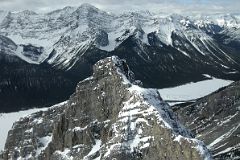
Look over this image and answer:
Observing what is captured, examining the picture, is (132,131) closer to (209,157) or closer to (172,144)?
(172,144)

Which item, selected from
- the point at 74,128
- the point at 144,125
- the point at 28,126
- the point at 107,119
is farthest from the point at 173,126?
the point at 28,126

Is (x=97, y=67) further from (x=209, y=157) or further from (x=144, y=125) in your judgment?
(x=209, y=157)

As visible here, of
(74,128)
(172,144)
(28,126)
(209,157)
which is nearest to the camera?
(209,157)

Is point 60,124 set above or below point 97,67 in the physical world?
below

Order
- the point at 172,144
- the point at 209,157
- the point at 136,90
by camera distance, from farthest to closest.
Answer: the point at 136,90 → the point at 172,144 → the point at 209,157

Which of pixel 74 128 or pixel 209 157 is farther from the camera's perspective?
pixel 74 128

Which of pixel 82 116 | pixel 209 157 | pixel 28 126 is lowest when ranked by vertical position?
pixel 28 126
